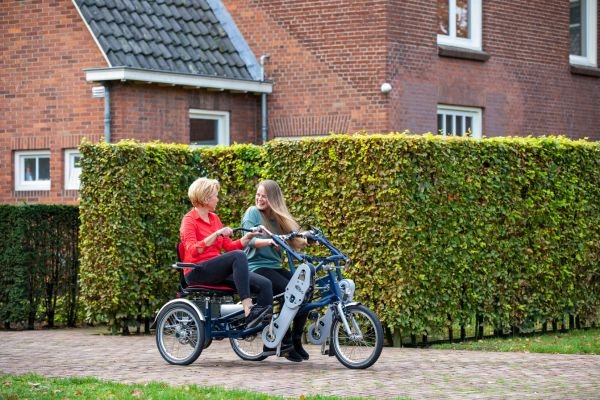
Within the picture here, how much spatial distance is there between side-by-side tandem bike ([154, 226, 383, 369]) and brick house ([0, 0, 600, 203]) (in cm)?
731

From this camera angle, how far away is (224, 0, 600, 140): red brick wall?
19.3 meters

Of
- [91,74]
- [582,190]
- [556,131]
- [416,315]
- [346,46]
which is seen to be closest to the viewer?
[416,315]

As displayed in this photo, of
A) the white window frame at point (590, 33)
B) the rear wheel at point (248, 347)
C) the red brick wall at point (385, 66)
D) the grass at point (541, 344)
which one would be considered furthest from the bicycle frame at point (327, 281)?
the white window frame at point (590, 33)

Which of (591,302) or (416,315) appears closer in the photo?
(416,315)

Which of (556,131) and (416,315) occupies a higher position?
(556,131)

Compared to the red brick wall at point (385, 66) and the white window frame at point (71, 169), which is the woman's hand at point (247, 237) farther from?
the white window frame at point (71, 169)

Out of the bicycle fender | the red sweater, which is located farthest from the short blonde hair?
the bicycle fender

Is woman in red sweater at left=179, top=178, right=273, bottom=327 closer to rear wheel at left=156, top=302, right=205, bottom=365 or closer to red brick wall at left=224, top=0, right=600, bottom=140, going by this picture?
rear wheel at left=156, top=302, right=205, bottom=365

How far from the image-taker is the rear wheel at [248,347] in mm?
11609

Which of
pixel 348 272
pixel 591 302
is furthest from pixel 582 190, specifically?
pixel 348 272

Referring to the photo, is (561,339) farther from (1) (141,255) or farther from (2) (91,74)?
(2) (91,74)

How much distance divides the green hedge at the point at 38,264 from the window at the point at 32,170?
431cm

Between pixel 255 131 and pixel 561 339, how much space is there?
26.9ft

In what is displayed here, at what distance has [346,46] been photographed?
19.6 m
